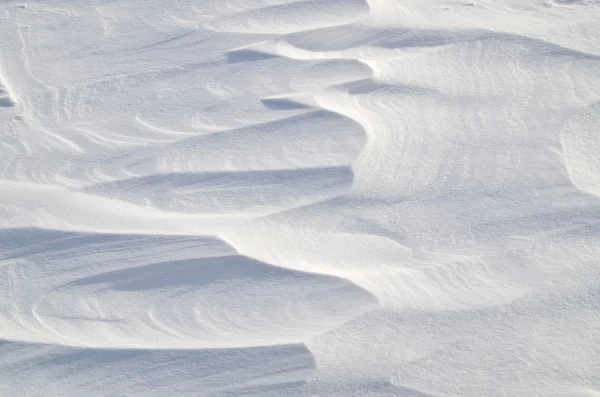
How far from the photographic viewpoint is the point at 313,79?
75.4 inches

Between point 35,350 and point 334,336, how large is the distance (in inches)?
18.5

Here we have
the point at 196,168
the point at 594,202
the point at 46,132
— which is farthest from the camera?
the point at 46,132

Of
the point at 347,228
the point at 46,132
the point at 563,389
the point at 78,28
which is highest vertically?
the point at 78,28

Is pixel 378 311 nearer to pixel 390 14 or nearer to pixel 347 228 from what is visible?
pixel 347 228

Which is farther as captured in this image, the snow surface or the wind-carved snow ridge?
the wind-carved snow ridge

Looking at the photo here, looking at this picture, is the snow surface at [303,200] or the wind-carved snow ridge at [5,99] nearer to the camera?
the snow surface at [303,200]

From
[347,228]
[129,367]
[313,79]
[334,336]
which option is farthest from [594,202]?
[129,367]

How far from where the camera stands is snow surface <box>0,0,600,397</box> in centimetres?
133

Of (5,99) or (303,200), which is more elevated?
(5,99)

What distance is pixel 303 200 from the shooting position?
5.27 feet

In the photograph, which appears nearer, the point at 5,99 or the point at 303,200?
the point at 303,200

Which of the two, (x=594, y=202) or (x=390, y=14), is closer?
(x=594, y=202)

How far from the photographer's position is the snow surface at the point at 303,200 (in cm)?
133

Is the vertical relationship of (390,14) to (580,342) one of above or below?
above
